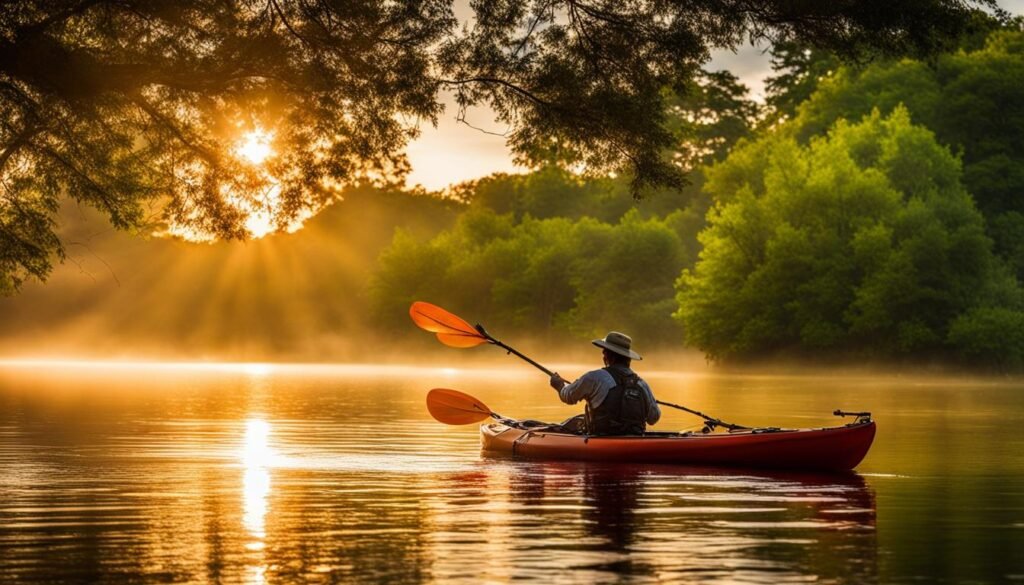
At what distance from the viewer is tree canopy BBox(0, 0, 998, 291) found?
16.2m

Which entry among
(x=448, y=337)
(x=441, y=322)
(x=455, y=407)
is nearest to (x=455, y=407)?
(x=455, y=407)

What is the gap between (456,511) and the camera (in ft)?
40.1

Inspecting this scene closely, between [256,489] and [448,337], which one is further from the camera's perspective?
[448,337]

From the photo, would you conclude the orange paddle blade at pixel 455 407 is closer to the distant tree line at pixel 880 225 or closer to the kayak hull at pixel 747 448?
the kayak hull at pixel 747 448

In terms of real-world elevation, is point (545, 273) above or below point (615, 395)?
above

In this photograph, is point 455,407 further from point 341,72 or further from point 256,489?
point 256,489

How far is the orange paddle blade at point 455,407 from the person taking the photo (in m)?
20.2

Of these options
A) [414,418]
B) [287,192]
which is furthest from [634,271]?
[287,192]

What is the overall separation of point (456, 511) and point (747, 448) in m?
4.64

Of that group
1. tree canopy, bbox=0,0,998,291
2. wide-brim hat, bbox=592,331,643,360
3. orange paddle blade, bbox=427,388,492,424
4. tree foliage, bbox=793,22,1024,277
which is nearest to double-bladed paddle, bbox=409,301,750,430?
orange paddle blade, bbox=427,388,492,424

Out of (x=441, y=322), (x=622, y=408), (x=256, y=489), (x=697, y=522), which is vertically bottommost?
(x=697, y=522)

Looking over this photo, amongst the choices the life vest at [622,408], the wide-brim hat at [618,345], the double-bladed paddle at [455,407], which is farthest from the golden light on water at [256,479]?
the wide-brim hat at [618,345]

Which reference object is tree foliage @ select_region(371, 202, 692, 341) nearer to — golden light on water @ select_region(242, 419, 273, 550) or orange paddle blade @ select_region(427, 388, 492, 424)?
golden light on water @ select_region(242, 419, 273, 550)

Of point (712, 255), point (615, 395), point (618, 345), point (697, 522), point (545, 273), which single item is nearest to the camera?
point (697, 522)
